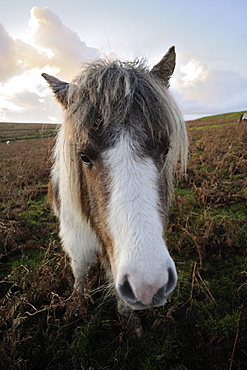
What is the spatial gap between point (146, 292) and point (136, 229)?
38 centimetres

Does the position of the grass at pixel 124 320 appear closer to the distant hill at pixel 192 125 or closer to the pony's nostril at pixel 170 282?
the pony's nostril at pixel 170 282

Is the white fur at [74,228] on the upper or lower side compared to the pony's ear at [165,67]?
lower

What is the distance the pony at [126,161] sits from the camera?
1309 millimetres

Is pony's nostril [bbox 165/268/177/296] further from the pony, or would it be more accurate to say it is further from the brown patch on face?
the brown patch on face

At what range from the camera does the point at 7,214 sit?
4949 millimetres

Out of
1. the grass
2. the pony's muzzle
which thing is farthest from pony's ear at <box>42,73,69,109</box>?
the grass

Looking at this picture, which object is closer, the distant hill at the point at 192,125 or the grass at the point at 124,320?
the grass at the point at 124,320

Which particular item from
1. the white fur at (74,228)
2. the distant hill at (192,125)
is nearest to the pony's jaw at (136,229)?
the white fur at (74,228)

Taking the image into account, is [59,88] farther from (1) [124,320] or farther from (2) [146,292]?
(1) [124,320]

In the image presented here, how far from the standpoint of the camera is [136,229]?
1348 mm

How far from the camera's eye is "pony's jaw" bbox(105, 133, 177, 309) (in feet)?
4.10

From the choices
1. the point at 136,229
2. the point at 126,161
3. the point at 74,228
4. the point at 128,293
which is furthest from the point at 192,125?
the point at 128,293

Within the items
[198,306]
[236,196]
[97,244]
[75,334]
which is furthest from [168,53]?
[236,196]

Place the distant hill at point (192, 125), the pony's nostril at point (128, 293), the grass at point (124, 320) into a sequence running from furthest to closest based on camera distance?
the distant hill at point (192, 125) → the grass at point (124, 320) → the pony's nostril at point (128, 293)
